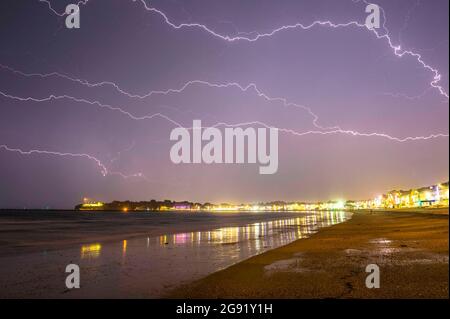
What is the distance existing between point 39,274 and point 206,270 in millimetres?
6262

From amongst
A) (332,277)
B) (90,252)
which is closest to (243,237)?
(90,252)

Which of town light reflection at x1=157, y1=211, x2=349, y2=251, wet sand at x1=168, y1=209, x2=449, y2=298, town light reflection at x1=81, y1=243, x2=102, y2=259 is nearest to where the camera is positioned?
wet sand at x1=168, y1=209, x2=449, y2=298

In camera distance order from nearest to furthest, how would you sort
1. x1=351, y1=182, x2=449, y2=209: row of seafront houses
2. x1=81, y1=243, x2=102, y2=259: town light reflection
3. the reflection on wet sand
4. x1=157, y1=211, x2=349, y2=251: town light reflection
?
1. x1=81, y1=243, x2=102, y2=259: town light reflection
2. the reflection on wet sand
3. x1=157, y1=211, x2=349, y2=251: town light reflection
4. x1=351, y1=182, x2=449, y2=209: row of seafront houses

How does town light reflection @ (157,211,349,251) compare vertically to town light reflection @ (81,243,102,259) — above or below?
below

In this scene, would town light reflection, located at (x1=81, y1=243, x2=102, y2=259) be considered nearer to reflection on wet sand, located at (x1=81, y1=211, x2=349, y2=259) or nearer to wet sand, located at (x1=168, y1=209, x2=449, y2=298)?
reflection on wet sand, located at (x1=81, y1=211, x2=349, y2=259)

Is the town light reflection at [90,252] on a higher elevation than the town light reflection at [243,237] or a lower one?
higher

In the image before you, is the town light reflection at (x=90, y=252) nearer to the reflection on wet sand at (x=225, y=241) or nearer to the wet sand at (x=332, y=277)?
the reflection on wet sand at (x=225, y=241)

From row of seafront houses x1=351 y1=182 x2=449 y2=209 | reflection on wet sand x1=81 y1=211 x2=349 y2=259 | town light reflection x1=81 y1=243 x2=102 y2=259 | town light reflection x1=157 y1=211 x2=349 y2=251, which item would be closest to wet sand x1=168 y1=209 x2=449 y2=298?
reflection on wet sand x1=81 y1=211 x2=349 y2=259

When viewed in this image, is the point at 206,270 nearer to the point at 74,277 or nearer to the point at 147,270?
the point at 147,270

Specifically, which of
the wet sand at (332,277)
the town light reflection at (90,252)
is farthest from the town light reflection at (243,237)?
the wet sand at (332,277)

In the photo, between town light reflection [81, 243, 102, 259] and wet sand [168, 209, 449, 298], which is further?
town light reflection [81, 243, 102, 259]

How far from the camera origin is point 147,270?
577 inches
